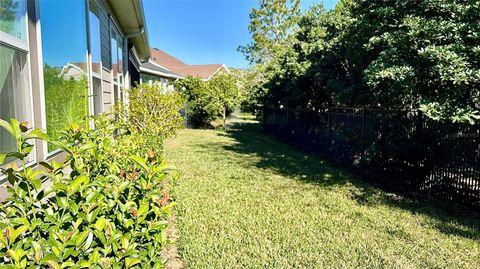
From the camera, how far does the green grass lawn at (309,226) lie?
3.66 meters

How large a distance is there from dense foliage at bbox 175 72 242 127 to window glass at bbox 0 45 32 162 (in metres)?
16.5

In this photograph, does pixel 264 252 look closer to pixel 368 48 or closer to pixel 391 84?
pixel 391 84

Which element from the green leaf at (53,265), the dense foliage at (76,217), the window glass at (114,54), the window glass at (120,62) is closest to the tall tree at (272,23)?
the window glass at (120,62)

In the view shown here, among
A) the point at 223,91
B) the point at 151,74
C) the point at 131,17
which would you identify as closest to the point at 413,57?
the point at 131,17

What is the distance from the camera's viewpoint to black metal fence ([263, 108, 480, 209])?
5.85 metres

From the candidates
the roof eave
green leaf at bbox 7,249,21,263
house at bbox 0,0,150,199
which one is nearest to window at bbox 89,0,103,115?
house at bbox 0,0,150,199

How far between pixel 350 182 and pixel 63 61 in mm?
5952

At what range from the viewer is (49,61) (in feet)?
12.3

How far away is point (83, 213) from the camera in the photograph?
1.54 meters

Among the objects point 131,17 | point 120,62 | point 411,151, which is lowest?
point 411,151

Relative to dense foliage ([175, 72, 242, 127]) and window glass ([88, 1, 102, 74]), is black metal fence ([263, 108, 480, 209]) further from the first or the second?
dense foliage ([175, 72, 242, 127])

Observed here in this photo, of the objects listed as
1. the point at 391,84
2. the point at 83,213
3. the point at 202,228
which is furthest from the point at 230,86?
the point at 83,213

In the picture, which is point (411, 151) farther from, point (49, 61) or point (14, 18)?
point (14, 18)

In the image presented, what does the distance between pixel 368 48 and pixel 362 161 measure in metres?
3.13
